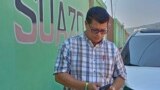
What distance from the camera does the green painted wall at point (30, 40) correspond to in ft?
11.2

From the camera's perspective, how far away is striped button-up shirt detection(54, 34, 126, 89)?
9.84 ft

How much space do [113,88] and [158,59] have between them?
10.9 feet

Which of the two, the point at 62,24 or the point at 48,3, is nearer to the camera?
the point at 48,3

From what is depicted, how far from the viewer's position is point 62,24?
5539mm

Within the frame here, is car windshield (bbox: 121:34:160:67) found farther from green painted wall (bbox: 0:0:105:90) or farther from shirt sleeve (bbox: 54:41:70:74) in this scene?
shirt sleeve (bbox: 54:41:70:74)

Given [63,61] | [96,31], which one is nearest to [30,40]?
[63,61]

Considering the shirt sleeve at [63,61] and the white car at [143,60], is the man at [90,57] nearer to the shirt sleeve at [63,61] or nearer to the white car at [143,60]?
the shirt sleeve at [63,61]

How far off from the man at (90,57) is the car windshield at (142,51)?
10.0 ft

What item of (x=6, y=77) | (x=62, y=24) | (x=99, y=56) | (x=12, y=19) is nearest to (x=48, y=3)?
(x=62, y=24)

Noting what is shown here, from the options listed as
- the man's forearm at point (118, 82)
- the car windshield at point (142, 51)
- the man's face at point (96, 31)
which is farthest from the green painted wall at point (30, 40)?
the car windshield at point (142, 51)

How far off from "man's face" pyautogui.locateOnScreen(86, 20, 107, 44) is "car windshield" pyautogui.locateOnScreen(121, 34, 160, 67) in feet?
10.2

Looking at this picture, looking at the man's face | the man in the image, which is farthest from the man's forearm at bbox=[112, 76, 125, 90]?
the man's face

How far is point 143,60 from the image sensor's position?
619 centimetres

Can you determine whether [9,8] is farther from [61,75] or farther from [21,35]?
[61,75]
